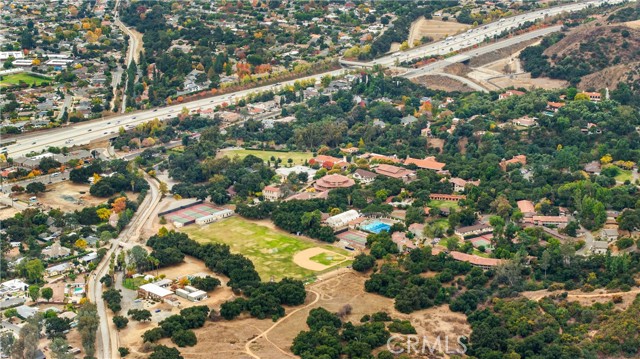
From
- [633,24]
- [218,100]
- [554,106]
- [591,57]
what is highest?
[633,24]

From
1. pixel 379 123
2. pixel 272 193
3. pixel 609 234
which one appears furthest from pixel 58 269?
pixel 379 123

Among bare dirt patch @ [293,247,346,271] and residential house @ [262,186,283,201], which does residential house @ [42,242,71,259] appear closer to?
bare dirt patch @ [293,247,346,271]

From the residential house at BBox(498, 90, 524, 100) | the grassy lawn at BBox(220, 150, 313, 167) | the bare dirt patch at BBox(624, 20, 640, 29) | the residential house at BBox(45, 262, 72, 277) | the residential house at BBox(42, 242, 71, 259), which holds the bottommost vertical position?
the grassy lawn at BBox(220, 150, 313, 167)

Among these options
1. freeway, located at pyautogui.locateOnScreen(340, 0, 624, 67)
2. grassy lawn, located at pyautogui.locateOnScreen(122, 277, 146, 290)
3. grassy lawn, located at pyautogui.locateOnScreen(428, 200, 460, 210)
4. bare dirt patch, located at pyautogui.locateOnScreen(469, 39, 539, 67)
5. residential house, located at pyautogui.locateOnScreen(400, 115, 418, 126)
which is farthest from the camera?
freeway, located at pyautogui.locateOnScreen(340, 0, 624, 67)

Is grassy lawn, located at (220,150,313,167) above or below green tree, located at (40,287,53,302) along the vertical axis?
below

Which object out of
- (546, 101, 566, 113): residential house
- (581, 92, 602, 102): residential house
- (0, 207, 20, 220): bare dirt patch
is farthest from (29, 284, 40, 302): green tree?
(581, 92, 602, 102): residential house

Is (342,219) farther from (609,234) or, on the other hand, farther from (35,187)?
(35,187)

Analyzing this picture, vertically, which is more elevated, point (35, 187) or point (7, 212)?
point (35, 187)
